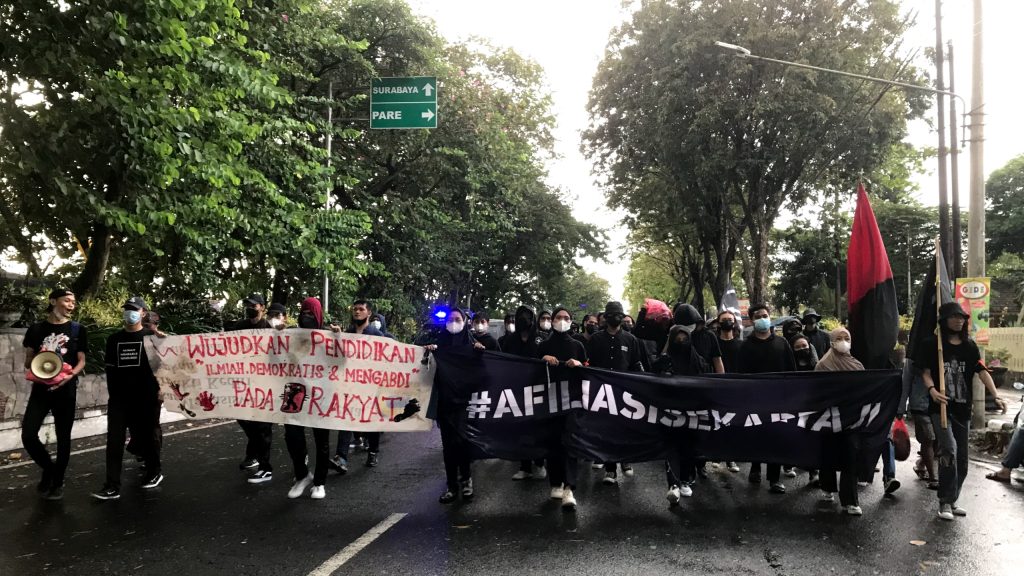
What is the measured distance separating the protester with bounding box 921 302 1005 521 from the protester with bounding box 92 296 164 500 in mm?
6937

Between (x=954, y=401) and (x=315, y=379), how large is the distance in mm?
5502

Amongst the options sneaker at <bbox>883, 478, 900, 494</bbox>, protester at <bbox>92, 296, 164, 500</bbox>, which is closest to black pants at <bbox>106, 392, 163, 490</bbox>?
protester at <bbox>92, 296, 164, 500</bbox>

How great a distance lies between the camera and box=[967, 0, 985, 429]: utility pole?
414 inches

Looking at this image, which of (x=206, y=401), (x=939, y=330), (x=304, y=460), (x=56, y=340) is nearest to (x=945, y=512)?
(x=939, y=330)

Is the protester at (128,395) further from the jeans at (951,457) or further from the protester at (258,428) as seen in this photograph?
the jeans at (951,457)

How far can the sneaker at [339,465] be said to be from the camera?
7.26 m

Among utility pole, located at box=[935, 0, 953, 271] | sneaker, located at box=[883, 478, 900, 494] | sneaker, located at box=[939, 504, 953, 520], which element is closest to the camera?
sneaker, located at box=[939, 504, 953, 520]

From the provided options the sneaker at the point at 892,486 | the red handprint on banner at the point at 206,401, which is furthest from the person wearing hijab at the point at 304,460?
the sneaker at the point at 892,486

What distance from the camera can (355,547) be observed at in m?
4.79

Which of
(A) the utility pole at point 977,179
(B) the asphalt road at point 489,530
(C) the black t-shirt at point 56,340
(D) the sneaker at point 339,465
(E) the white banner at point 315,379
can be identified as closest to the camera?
(B) the asphalt road at point 489,530

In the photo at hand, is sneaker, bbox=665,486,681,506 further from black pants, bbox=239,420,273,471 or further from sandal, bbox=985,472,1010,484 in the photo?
black pants, bbox=239,420,273,471

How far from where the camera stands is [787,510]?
19.4ft

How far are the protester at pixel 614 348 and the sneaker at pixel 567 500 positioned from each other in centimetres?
146

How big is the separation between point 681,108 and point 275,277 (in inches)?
484
